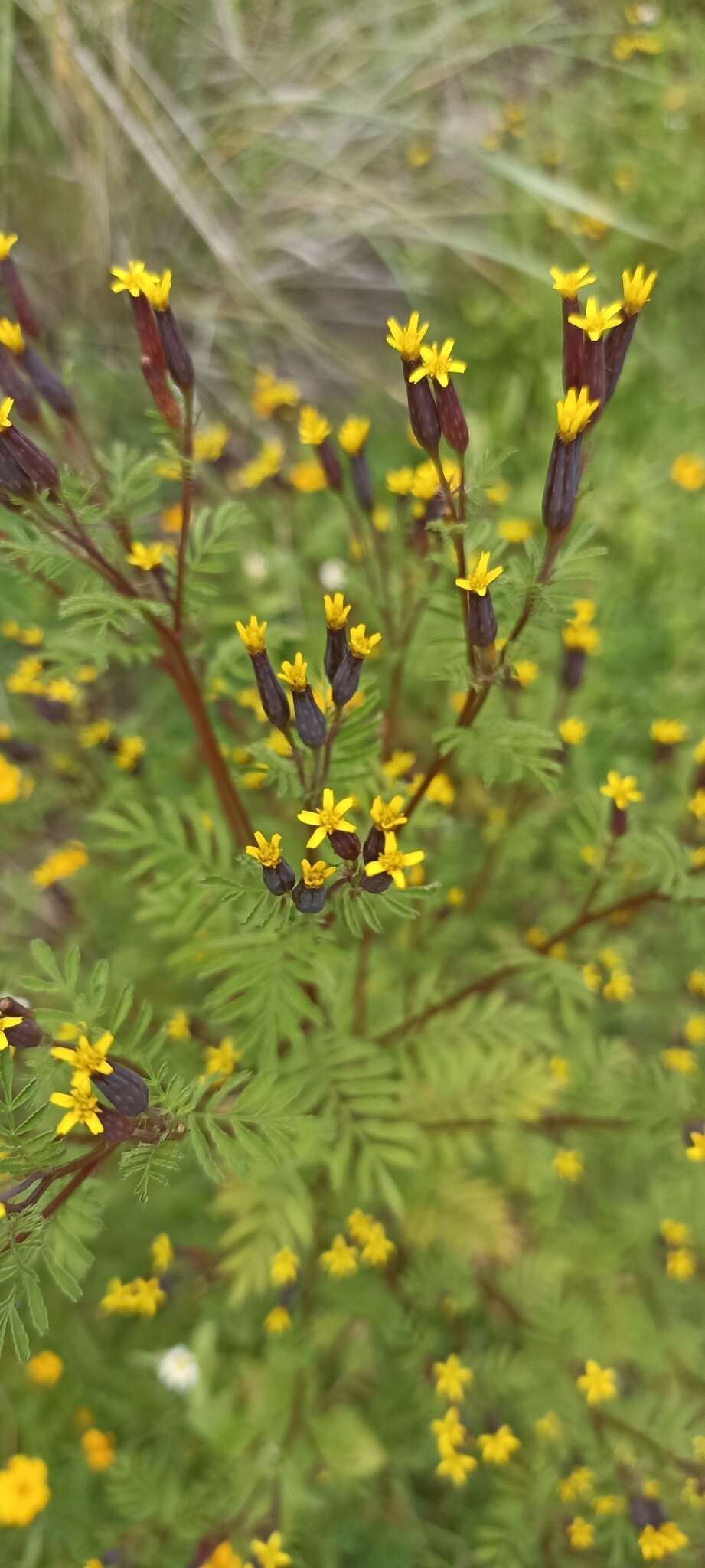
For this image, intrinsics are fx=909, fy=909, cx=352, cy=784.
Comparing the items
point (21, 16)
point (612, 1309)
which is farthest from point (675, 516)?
point (21, 16)

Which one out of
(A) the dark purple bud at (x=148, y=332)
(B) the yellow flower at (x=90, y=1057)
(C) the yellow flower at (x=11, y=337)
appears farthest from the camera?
(C) the yellow flower at (x=11, y=337)

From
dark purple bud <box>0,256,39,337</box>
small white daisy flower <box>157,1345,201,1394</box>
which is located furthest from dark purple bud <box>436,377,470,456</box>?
small white daisy flower <box>157,1345,201,1394</box>

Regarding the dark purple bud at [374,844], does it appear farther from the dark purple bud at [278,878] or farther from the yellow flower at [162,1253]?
the yellow flower at [162,1253]

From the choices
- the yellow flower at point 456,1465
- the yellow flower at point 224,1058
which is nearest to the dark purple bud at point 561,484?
the yellow flower at point 224,1058

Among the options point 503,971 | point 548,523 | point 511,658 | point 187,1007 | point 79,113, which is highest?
point 79,113

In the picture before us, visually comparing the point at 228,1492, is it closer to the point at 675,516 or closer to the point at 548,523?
the point at 548,523

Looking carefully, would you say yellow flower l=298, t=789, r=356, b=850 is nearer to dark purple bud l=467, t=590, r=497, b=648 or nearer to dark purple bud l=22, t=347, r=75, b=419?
dark purple bud l=467, t=590, r=497, b=648
